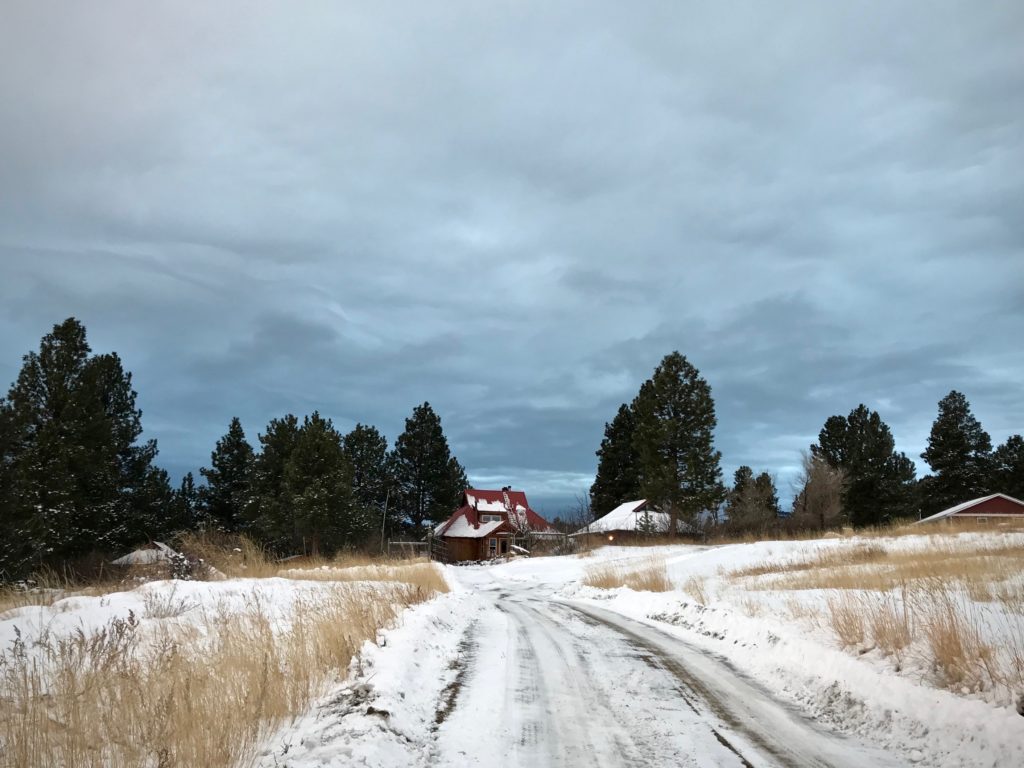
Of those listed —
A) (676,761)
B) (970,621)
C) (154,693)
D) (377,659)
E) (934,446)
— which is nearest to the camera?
(676,761)

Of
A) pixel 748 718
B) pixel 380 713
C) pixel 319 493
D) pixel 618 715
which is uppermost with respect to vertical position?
pixel 319 493

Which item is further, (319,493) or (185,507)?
(185,507)

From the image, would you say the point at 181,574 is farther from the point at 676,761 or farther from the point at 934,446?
the point at 934,446

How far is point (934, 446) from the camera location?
73.8 m

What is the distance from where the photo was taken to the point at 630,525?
185 feet

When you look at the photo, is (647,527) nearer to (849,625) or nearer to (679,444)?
(679,444)

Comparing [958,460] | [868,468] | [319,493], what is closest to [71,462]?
[319,493]

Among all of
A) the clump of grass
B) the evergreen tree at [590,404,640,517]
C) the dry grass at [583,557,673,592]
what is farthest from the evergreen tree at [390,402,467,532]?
the clump of grass

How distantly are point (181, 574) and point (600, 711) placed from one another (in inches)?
567

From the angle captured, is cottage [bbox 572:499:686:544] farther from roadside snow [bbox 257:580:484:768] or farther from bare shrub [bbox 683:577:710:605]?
roadside snow [bbox 257:580:484:768]

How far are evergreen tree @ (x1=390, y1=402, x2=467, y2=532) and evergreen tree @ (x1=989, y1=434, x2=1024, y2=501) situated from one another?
200ft

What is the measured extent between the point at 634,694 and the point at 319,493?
4120cm

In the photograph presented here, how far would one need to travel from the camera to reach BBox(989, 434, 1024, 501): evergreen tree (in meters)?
67.4

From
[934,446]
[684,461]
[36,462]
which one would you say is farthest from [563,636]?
[934,446]
